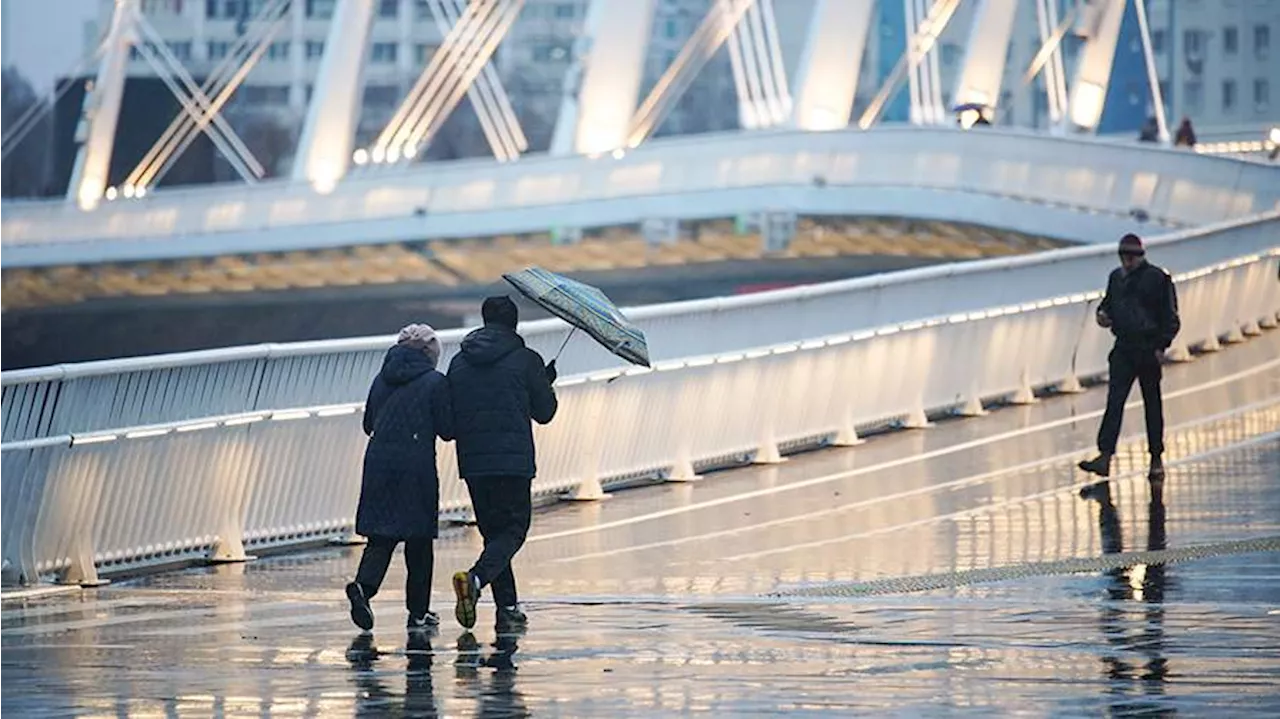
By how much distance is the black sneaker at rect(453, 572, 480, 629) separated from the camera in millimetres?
15148

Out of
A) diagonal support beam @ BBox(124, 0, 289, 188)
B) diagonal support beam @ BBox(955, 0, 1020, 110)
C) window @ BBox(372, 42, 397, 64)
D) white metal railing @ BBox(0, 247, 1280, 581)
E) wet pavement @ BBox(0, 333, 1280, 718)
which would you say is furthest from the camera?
window @ BBox(372, 42, 397, 64)

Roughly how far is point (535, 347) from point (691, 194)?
40.6 m

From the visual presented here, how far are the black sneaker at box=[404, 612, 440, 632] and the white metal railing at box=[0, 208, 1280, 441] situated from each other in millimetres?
3583

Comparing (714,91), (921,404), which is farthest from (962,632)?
(714,91)

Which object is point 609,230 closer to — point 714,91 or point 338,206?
point 338,206

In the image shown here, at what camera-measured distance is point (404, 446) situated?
15.7 m

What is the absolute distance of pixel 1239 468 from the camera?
77.9ft

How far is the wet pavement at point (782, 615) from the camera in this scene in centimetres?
1284

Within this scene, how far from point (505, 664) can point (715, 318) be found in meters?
12.9

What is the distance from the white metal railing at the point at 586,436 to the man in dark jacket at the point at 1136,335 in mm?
3289

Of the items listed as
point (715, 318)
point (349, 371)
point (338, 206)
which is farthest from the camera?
point (338, 206)

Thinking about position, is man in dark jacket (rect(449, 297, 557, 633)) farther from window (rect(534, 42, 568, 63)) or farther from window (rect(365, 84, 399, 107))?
window (rect(534, 42, 568, 63))

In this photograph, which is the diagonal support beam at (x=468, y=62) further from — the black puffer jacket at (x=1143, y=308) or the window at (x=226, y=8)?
the window at (x=226, y=8)

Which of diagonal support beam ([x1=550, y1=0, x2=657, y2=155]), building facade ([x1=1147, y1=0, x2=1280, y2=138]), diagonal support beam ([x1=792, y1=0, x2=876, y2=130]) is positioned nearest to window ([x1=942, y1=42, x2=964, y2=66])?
building facade ([x1=1147, y1=0, x2=1280, y2=138])
